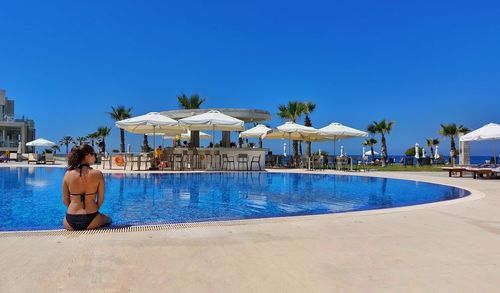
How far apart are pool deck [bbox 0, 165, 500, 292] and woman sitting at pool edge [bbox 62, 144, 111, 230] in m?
0.33

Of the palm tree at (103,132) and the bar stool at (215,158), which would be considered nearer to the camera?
the bar stool at (215,158)

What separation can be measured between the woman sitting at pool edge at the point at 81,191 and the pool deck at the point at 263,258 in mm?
331

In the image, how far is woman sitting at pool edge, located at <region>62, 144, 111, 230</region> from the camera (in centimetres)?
447

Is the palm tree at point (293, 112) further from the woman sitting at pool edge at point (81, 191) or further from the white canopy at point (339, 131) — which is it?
the woman sitting at pool edge at point (81, 191)

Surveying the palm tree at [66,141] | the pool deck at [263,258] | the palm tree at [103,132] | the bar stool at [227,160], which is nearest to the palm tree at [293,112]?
the bar stool at [227,160]

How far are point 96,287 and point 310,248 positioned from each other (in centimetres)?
195

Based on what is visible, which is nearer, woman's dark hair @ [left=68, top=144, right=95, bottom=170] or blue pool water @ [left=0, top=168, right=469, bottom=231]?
woman's dark hair @ [left=68, top=144, right=95, bottom=170]

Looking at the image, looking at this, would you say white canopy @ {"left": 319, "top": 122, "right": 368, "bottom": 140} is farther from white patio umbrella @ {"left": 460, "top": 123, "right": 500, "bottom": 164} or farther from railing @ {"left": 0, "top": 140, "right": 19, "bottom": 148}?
railing @ {"left": 0, "top": 140, "right": 19, "bottom": 148}

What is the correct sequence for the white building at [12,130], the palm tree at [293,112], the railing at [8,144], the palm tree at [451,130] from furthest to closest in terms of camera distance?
the white building at [12,130] → the railing at [8,144] → the palm tree at [451,130] → the palm tree at [293,112]

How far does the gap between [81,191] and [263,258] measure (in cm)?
241

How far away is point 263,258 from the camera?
3326 millimetres

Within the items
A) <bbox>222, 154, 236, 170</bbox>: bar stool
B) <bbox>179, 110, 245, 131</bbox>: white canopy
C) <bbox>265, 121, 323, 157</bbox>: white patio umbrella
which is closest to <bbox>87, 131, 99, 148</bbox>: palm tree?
<bbox>265, 121, 323, 157</bbox>: white patio umbrella

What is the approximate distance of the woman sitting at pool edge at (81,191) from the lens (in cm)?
447

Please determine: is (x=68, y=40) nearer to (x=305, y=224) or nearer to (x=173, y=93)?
(x=173, y=93)
